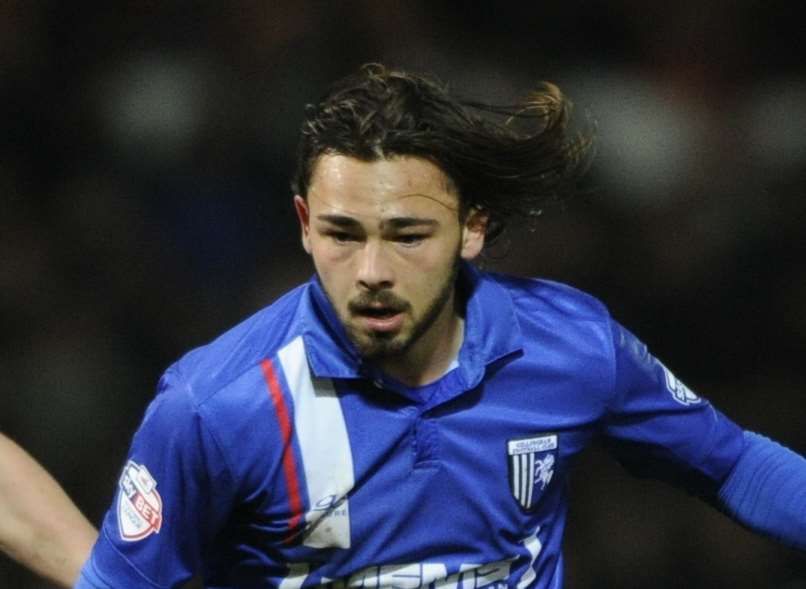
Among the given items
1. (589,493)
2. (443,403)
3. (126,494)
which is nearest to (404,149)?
(443,403)

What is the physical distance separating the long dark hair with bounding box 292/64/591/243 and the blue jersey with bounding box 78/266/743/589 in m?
0.17

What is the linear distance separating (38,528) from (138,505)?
1.92 feet

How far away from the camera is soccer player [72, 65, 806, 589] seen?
9.02ft

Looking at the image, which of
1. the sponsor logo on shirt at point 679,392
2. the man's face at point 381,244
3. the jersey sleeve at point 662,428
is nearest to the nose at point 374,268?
the man's face at point 381,244

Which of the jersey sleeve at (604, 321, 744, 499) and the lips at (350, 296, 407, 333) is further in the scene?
the jersey sleeve at (604, 321, 744, 499)

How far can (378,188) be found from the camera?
2.77 metres

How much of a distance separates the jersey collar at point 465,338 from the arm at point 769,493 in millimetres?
520

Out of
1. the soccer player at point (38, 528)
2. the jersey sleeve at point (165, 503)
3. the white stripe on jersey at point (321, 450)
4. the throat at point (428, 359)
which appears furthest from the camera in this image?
the soccer player at point (38, 528)

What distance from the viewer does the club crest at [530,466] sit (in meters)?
2.96

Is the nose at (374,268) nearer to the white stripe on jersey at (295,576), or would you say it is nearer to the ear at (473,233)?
the ear at (473,233)

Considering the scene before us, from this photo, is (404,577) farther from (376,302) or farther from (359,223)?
(359,223)

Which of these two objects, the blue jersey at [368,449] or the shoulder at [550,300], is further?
the shoulder at [550,300]

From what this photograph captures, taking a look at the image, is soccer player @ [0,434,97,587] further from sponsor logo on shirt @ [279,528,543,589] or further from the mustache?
the mustache

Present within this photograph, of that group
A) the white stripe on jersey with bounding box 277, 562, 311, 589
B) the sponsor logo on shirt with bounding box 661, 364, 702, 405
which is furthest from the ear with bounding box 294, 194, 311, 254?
the sponsor logo on shirt with bounding box 661, 364, 702, 405
